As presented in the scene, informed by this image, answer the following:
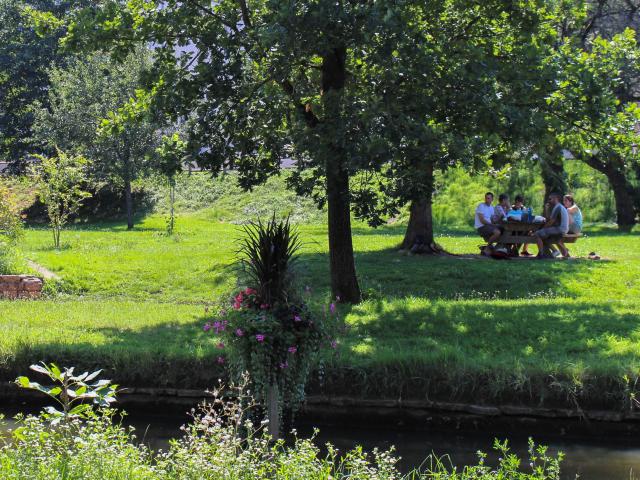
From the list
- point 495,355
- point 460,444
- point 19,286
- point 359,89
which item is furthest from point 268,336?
point 19,286

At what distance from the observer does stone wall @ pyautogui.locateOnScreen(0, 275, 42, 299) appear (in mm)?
17547

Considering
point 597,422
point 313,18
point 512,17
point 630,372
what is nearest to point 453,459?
point 597,422

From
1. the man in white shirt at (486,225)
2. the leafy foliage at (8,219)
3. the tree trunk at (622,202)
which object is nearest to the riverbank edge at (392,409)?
the man in white shirt at (486,225)

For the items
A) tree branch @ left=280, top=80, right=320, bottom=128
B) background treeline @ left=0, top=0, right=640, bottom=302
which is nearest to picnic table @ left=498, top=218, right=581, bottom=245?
background treeline @ left=0, top=0, right=640, bottom=302

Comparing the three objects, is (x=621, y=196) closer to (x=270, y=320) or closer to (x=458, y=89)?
(x=458, y=89)

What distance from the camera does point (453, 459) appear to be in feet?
30.4

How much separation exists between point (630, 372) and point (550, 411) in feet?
3.45

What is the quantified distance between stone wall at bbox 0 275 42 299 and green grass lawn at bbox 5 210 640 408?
0.41 m

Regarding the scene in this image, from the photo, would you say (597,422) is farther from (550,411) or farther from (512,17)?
(512,17)

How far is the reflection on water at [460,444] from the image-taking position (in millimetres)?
8969

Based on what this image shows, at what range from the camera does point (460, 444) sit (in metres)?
9.77

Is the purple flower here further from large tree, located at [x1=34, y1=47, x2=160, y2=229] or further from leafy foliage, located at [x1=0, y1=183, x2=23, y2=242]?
large tree, located at [x1=34, y1=47, x2=160, y2=229]

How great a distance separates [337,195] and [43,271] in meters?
8.15

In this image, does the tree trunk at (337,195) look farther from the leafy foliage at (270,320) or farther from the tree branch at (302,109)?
the leafy foliage at (270,320)
